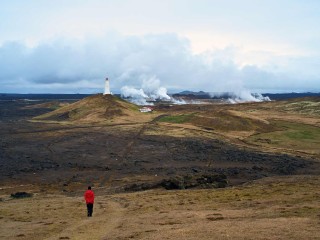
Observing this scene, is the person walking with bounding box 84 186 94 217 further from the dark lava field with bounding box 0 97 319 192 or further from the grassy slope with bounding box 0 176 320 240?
the dark lava field with bounding box 0 97 319 192

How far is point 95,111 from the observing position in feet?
271

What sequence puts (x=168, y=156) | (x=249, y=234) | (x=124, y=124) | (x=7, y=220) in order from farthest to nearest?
(x=124, y=124)
(x=168, y=156)
(x=7, y=220)
(x=249, y=234)

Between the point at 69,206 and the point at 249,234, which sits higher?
the point at 249,234

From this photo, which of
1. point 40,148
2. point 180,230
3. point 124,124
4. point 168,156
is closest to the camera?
point 180,230

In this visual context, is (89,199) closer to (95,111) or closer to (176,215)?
(176,215)

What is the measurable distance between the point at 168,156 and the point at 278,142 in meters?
16.0

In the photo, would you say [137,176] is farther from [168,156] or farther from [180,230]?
[180,230]

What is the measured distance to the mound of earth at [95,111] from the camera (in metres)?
78.1

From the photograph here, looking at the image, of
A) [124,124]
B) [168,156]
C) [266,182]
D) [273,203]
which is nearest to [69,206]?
[273,203]

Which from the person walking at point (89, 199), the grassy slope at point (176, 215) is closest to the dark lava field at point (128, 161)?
the grassy slope at point (176, 215)

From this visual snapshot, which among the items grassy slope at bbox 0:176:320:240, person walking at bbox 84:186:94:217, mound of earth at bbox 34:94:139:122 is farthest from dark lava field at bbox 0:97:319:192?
mound of earth at bbox 34:94:139:122

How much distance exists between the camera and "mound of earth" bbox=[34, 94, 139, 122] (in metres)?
78.1

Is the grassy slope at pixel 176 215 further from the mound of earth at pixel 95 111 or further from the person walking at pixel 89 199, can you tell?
the mound of earth at pixel 95 111

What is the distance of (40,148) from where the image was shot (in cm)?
4519
